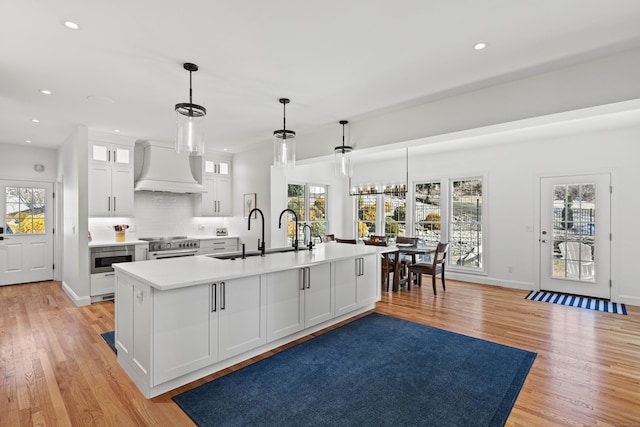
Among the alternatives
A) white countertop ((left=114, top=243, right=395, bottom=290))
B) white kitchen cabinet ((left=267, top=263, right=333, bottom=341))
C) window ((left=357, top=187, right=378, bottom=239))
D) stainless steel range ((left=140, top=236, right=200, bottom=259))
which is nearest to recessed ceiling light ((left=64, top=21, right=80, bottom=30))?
white countertop ((left=114, top=243, right=395, bottom=290))

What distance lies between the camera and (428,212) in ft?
23.1

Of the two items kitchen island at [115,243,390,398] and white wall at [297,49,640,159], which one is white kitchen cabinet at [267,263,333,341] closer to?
kitchen island at [115,243,390,398]

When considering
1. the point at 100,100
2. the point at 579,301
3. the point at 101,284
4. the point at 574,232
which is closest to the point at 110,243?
the point at 101,284

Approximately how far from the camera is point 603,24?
7.38 feet

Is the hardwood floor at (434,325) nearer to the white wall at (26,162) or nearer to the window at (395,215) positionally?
the white wall at (26,162)

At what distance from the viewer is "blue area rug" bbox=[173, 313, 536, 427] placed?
7.04 feet

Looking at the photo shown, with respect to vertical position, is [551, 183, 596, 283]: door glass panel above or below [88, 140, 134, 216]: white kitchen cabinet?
below

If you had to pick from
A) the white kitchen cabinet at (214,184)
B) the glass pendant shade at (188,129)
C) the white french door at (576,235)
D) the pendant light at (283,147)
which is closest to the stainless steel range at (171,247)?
the white kitchen cabinet at (214,184)

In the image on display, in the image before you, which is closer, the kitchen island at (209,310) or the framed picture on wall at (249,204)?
the kitchen island at (209,310)

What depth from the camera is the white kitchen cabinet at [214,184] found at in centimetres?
645

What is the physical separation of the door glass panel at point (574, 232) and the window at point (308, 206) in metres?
4.77

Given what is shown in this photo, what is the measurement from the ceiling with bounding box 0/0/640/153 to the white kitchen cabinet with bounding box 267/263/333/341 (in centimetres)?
195

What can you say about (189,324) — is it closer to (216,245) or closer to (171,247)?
(171,247)

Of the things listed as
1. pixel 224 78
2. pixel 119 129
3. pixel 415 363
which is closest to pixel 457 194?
pixel 415 363
